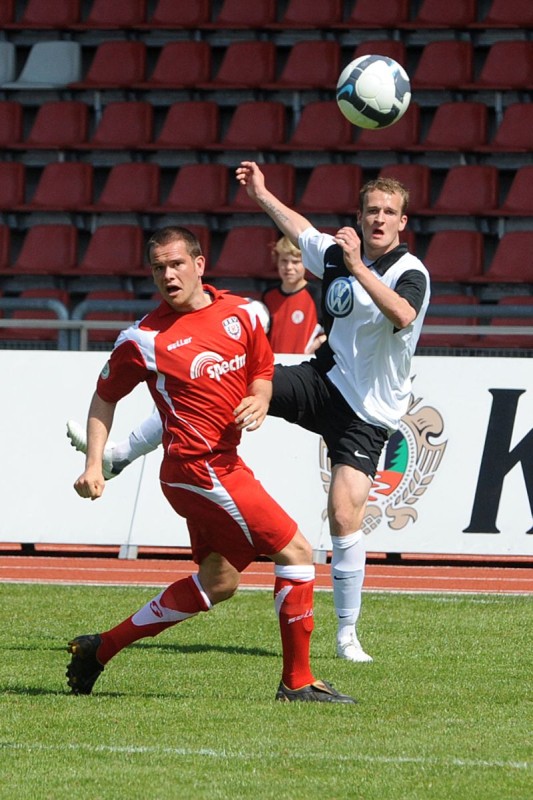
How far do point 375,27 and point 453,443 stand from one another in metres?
8.67

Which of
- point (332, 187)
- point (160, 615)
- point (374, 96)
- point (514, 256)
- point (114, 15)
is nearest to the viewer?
point (160, 615)

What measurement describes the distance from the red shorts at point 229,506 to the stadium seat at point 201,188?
11.7m

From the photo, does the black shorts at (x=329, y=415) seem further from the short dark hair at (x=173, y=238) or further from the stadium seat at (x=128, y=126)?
the stadium seat at (x=128, y=126)

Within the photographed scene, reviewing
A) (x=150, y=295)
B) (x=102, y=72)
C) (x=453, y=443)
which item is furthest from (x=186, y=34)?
(x=453, y=443)

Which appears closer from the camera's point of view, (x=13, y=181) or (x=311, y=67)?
(x=311, y=67)

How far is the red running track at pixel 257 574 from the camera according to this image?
9438 mm

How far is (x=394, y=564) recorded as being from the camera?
10.6 meters

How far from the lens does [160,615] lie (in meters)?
5.69

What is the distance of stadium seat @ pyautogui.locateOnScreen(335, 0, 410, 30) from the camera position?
1742 centimetres

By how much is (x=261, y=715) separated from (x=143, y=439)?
2.63 meters

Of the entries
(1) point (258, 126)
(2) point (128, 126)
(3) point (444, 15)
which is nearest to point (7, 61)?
(2) point (128, 126)

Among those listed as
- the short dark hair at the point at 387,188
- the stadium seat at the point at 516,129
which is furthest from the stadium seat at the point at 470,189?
the short dark hair at the point at 387,188

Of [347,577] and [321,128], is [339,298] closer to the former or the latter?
[347,577]

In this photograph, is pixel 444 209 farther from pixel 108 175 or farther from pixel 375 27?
pixel 108 175
